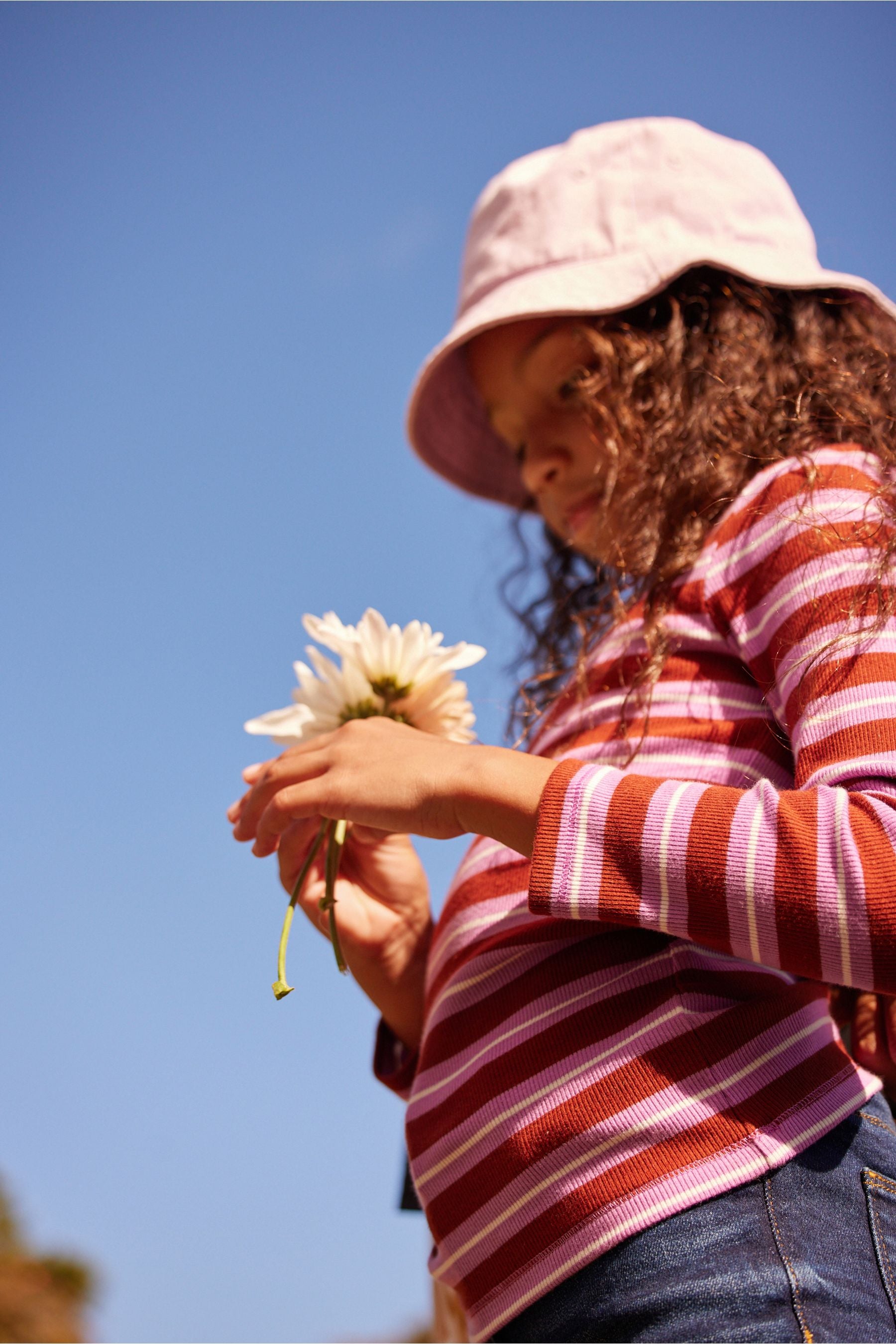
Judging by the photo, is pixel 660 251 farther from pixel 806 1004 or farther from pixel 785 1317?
pixel 785 1317

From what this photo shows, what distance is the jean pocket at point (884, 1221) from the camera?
90 centimetres

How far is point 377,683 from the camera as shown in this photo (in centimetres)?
143

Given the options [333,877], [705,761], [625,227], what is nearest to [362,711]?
[333,877]

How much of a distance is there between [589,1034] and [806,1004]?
23cm

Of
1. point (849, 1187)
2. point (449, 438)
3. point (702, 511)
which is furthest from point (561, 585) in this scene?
point (849, 1187)

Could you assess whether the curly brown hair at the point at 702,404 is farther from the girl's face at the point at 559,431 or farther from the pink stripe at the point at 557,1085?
the pink stripe at the point at 557,1085

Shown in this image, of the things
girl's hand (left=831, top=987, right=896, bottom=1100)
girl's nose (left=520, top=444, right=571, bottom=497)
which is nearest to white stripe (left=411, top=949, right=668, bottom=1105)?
girl's hand (left=831, top=987, right=896, bottom=1100)

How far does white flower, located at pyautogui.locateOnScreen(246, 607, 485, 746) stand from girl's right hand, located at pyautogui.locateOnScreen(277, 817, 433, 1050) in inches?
7.1

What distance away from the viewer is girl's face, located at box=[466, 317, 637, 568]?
1.56 meters

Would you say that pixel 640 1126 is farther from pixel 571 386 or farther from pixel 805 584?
pixel 571 386

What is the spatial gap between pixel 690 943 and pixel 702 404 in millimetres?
878

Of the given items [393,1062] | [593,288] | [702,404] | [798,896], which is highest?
[593,288]

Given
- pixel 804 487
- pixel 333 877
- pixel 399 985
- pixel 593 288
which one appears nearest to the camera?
pixel 804 487

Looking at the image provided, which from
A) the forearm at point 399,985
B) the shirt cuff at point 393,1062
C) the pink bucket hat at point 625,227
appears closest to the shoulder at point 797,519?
the pink bucket hat at point 625,227
